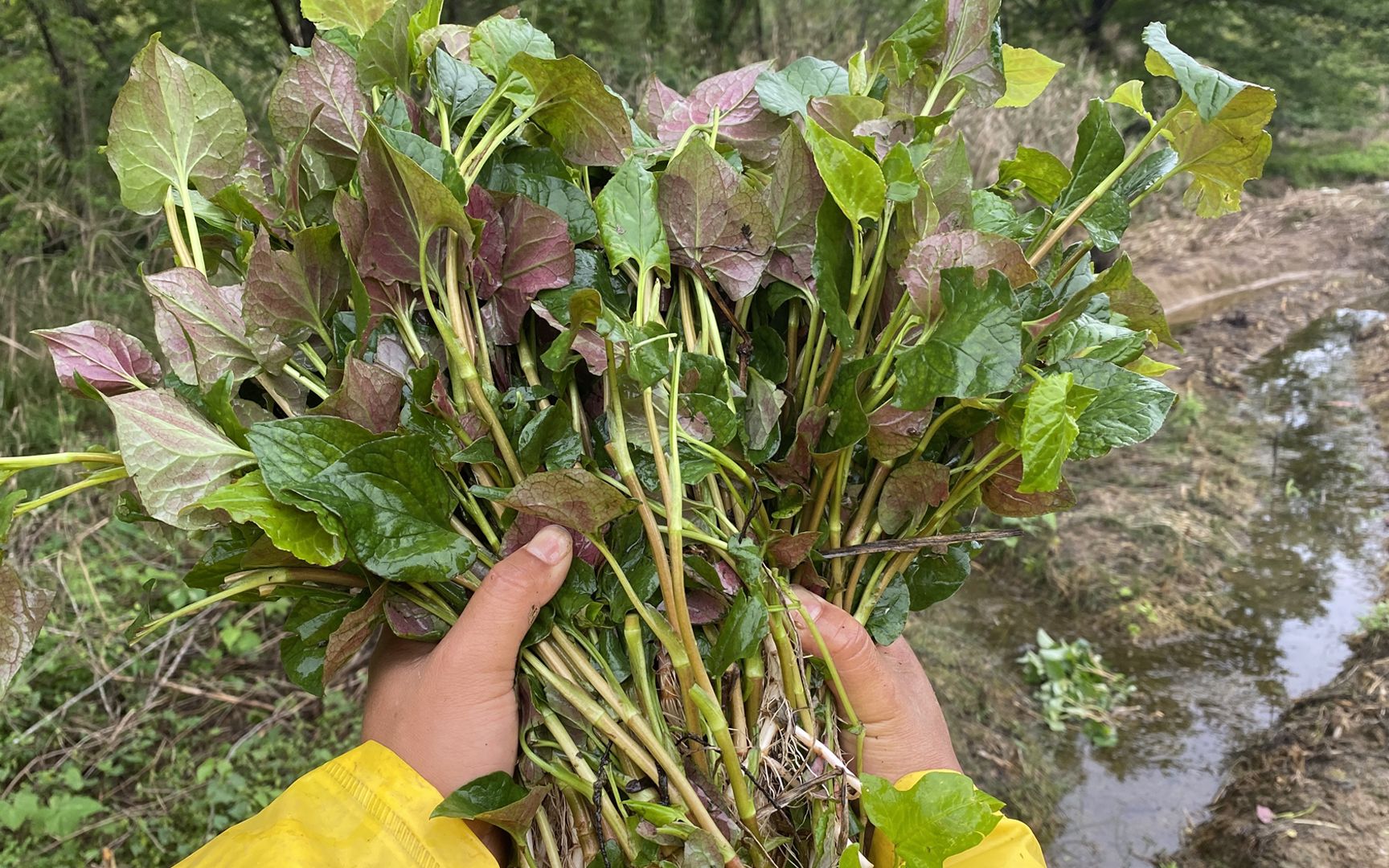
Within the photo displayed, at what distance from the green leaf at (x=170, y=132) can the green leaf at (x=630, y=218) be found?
0.31 meters

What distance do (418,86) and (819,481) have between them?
48 centimetres

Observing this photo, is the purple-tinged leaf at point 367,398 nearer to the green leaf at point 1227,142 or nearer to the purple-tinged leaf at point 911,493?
the purple-tinged leaf at point 911,493

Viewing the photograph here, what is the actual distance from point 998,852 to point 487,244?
2.07ft

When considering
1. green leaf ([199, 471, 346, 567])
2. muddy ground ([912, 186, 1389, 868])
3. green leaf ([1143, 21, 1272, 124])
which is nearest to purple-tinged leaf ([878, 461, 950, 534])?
green leaf ([1143, 21, 1272, 124])

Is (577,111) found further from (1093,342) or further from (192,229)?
(1093,342)

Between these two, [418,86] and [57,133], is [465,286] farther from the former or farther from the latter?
[57,133]

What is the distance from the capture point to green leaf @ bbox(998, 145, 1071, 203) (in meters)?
0.69

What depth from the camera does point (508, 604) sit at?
0.60 m

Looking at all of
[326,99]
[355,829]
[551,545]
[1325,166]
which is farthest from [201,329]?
[1325,166]

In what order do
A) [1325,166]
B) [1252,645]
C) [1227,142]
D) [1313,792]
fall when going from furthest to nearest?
[1325,166] → [1252,645] → [1313,792] → [1227,142]

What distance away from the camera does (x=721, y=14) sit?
15.3 feet

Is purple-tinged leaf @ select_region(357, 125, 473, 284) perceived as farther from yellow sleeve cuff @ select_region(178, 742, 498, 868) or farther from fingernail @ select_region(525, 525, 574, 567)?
yellow sleeve cuff @ select_region(178, 742, 498, 868)

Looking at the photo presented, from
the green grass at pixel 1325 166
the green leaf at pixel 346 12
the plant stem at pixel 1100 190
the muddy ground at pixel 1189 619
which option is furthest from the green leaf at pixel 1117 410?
the green grass at pixel 1325 166

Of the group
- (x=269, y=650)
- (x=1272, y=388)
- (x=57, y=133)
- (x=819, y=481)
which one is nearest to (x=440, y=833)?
(x=819, y=481)
